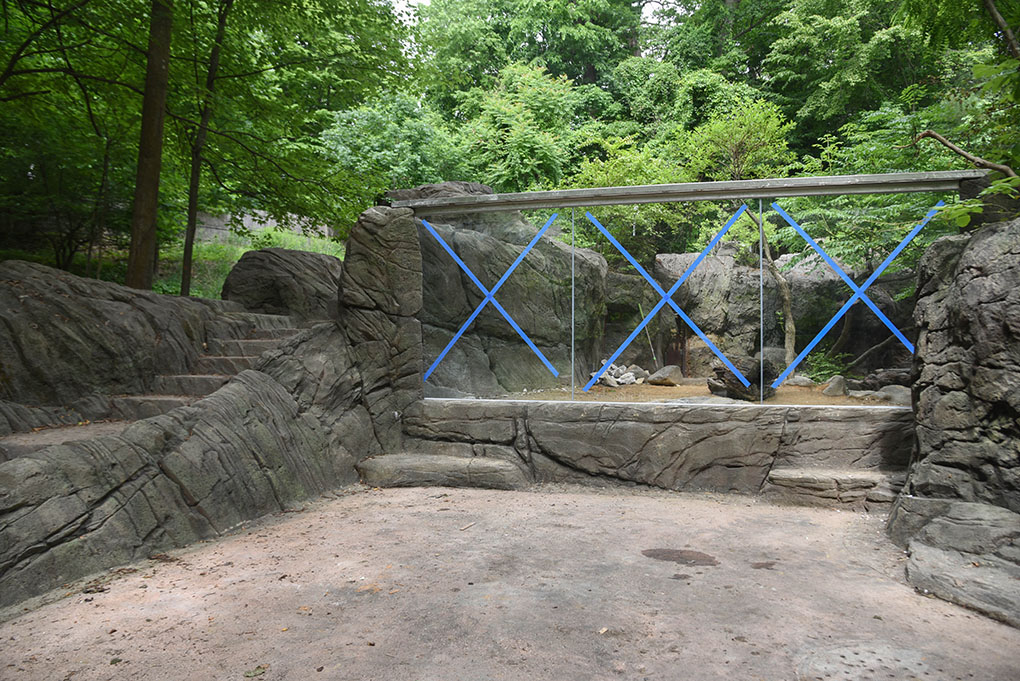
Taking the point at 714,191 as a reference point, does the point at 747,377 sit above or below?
below

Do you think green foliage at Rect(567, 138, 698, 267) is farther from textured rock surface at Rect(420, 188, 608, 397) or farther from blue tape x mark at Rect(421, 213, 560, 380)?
blue tape x mark at Rect(421, 213, 560, 380)

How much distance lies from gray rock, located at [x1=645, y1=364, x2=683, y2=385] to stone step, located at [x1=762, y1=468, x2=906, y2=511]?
1.07 metres

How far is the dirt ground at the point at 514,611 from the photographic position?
2387mm

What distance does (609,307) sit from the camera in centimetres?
570

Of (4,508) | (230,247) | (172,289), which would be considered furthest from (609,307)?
(230,247)

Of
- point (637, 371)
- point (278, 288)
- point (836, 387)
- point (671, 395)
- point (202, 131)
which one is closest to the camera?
point (836, 387)

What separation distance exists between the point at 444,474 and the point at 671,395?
2.11 m

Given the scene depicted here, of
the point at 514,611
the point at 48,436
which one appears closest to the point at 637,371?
the point at 514,611

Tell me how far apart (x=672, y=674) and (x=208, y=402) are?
11.9 ft

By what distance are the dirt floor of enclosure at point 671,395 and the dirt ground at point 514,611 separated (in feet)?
3.80

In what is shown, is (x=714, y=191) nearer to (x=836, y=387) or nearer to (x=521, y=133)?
(x=836, y=387)

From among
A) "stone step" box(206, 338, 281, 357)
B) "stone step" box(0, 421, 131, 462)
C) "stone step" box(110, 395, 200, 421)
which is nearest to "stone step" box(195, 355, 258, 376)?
"stone step" box(206, 338, 281, 357)

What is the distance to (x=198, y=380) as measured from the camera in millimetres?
5664

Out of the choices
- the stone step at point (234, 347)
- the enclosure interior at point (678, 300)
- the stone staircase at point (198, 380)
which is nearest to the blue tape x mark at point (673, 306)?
the enclosure interior at point (678, 300)
